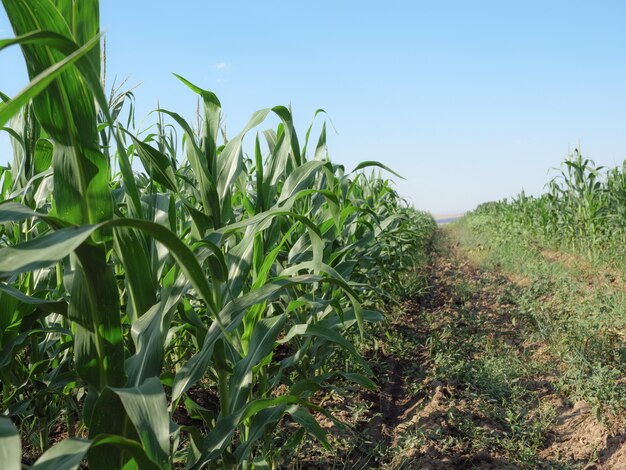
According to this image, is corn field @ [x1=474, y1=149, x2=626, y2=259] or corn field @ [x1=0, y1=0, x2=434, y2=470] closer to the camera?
corn field @ [x1=0, y1=0, x2=434, y2=470]

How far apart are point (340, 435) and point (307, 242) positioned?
0.94 meters

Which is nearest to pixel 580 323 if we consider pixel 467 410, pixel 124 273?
pixel 467 410

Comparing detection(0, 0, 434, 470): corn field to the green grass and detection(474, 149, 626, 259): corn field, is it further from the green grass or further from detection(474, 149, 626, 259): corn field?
detection(474, 149, 626, 259): corn field

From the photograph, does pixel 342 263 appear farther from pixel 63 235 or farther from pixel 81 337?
pixel 63 235

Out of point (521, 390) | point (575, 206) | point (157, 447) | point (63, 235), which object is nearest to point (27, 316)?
point (157, 447)

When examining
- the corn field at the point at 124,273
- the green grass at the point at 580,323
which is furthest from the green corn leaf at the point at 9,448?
the green grass at the point at 580,323

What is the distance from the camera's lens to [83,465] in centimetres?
212

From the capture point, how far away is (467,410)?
9.66ft

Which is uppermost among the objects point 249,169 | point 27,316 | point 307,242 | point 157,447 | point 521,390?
point 249,169

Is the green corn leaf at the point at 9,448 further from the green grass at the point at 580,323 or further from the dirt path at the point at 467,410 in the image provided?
the green grass at the point at 580,323

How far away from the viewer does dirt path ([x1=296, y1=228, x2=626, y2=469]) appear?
2.45m

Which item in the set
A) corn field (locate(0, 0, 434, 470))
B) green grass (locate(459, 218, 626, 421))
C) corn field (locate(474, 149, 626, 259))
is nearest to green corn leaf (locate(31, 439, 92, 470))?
corn field (locate(0, 0, 434, 470))

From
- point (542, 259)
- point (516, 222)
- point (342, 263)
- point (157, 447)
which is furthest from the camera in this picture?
point (516, 222)

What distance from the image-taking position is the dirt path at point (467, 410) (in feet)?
8.02
